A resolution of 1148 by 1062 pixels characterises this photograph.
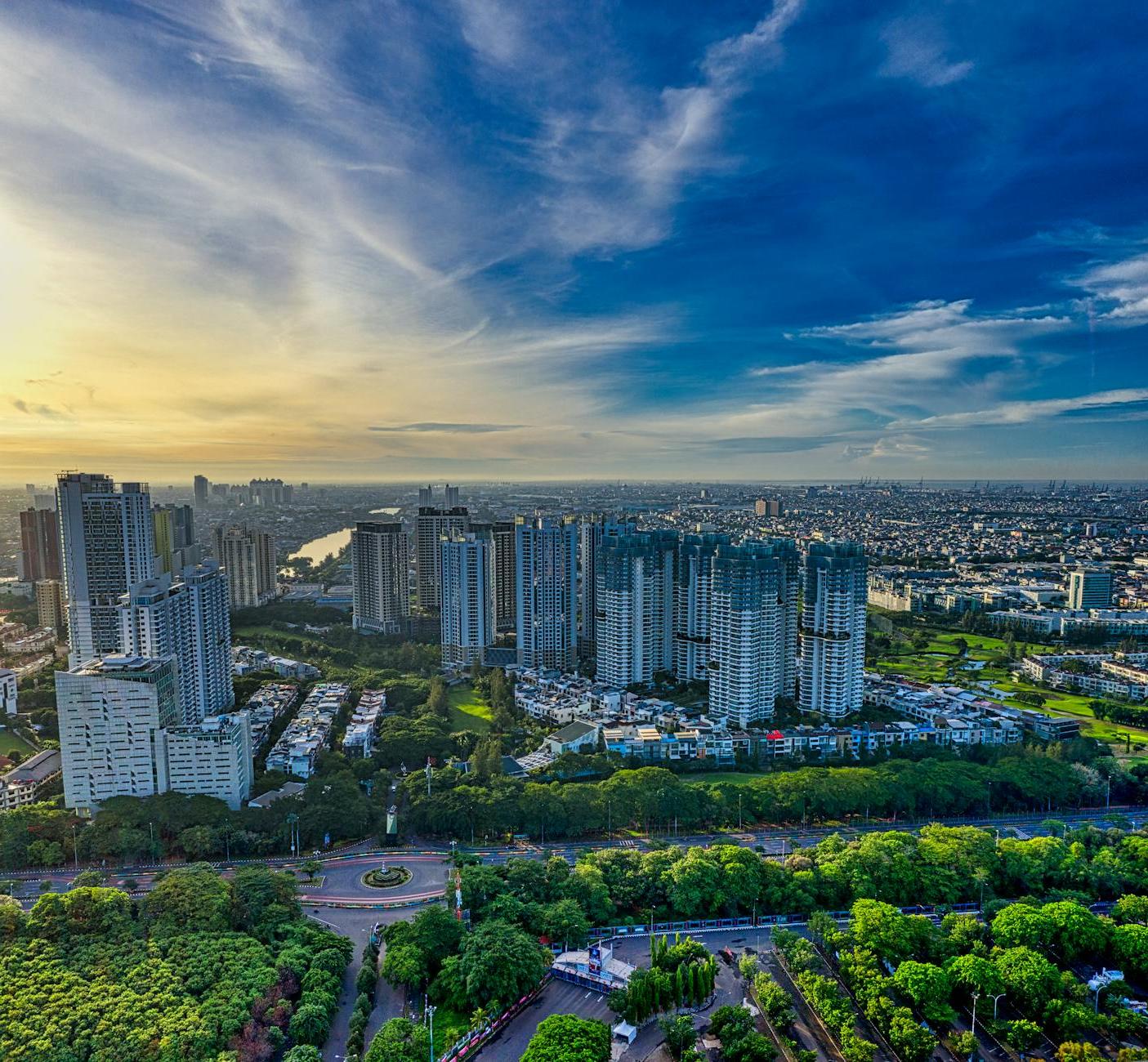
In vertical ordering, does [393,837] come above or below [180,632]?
below

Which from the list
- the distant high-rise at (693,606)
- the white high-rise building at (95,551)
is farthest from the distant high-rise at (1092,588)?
the white high-rise building at (95,551)

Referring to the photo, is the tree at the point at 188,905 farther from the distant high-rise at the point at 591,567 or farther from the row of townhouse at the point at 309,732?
the distant high-rise at the point at 591,567

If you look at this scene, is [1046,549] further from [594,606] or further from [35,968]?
[35,968]

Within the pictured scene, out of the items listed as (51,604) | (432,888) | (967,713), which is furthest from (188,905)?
(51,604)

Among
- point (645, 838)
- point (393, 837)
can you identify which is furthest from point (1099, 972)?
point (393, 837)

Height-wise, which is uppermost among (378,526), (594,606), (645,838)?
(378,526)

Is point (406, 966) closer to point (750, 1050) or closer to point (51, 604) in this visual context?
point (750, 1050)
